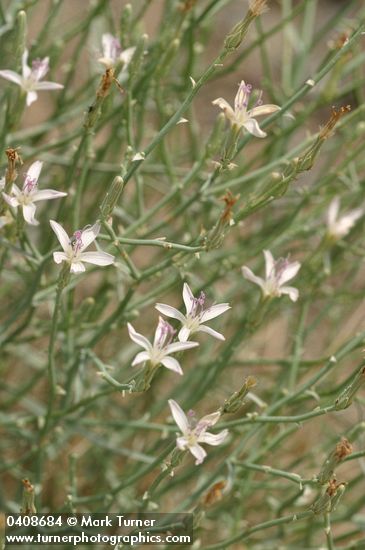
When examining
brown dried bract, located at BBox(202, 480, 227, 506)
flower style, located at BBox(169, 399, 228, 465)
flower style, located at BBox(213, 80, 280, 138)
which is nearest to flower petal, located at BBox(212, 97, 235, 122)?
flower style, located at BBox(213, 80, 280, 138)

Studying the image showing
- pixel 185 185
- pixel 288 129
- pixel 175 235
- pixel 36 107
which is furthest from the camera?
pixel 36 107

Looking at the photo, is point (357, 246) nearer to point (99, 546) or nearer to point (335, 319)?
point (335, 319)

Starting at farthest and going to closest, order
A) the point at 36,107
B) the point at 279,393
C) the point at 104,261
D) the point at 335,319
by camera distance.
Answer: the point at 36,107, the point at 335,319, the point at 279,393, the point at 104,261

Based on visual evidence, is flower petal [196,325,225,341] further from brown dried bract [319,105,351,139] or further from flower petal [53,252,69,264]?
brown dried bract [319,105,351,139]

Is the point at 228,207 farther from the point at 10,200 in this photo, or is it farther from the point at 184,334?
the point at 10,200

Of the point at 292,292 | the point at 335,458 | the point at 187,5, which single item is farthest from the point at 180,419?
the point at 187,5

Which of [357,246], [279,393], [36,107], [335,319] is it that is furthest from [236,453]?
[36,107]

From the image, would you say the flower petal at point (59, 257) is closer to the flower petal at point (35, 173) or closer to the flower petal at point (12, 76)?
the flower petal at point (35, 173)
